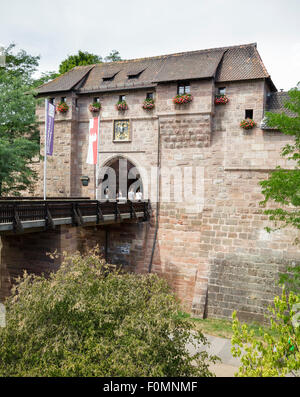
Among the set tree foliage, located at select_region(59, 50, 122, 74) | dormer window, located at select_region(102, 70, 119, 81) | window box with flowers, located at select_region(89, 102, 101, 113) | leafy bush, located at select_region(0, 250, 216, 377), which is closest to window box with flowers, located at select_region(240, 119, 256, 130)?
window box with flowers, located at select_region(89, 102, 101, 113)

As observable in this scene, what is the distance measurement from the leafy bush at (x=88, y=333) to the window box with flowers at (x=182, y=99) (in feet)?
44.6

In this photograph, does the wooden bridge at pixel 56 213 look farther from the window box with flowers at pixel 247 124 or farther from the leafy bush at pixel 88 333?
the window box with flowers at pixel 247 124

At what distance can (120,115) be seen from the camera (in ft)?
69.8

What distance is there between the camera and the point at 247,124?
18000 millimetres

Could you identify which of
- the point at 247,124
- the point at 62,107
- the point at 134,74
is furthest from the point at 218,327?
the point at 62,107

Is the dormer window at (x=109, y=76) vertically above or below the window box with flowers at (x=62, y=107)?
above

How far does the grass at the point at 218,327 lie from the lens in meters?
15.3

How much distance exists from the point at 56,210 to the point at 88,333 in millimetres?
6502

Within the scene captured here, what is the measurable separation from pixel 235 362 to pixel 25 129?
15944 millimetres

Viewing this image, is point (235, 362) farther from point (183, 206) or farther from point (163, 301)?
point (183, 206)

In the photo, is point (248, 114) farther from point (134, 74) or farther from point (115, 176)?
point (115, 176)

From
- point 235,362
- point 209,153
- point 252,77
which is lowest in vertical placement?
point 235,362

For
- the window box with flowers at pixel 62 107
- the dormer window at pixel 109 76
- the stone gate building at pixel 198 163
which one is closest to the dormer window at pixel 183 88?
the stone gate building at pixel 198 163

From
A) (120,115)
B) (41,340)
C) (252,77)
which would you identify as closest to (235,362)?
(41,340)
